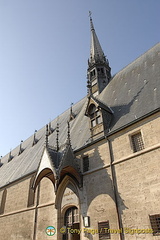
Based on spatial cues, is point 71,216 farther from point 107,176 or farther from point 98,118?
point 98,118

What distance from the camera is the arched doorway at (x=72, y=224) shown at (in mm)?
12711

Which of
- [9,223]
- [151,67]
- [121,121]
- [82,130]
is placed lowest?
[9,223]

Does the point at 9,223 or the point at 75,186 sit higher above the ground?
the point at 75,186

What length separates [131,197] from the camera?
32.9 ft

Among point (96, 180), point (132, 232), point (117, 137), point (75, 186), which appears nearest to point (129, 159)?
point (117, 137)

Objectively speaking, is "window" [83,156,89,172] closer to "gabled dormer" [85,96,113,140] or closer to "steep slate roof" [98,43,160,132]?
"gabled dormer" [85,96,113,140]

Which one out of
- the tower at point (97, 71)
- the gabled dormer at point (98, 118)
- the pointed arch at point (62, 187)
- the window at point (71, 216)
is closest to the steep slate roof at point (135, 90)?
the gabled dormer at point (98, 118)

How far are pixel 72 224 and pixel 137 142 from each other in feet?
22.6

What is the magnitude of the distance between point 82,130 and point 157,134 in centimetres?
777

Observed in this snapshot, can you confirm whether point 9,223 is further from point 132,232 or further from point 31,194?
point 132,232

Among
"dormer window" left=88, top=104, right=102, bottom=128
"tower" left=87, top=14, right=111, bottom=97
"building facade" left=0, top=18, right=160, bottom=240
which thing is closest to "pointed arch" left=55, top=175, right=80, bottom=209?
"building facade" left=0, top=18, right=160, bottom=240

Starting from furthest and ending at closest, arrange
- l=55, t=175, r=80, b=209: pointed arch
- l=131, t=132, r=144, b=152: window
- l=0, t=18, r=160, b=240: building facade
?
1. l=55, t=175, r=80, b=209: pointed arch
2. l=131, t=132, r=144, b=152: window
3. l=0, t=18, r=160, b=240: building facade

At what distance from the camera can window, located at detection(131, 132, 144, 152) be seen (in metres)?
11.1

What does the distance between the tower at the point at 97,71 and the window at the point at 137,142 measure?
902 cm
